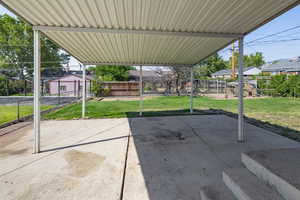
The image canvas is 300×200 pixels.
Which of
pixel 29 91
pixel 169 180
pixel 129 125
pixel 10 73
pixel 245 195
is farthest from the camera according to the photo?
pixel 10 73

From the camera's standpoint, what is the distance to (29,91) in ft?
70.1

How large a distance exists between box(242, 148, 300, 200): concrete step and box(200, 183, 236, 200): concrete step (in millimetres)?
376

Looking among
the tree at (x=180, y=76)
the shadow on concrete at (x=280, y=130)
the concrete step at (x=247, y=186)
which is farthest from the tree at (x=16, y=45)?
the concrete step at (x=247, y=186)

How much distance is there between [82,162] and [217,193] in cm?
207

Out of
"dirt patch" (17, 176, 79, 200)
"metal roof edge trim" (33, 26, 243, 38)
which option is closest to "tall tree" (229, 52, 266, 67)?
"metal roof edge trim" (33, 26, 243, 38)

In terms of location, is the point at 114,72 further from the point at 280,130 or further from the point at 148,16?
the point at 148,16

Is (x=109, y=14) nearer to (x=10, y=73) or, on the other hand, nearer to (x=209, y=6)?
(x=209, y=6)

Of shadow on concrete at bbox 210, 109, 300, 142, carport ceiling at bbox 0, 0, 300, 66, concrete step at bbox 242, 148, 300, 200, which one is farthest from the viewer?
shadow on concrete at bbox 210, 109, 300, 142

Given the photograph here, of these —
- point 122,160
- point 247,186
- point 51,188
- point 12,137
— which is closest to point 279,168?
point 247,186

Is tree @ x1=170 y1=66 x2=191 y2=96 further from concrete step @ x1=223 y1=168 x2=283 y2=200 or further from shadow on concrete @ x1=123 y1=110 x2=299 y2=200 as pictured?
concrete step @ x1=223 y1=168 x2=283 y2=200

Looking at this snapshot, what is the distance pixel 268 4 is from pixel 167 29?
1.61 m

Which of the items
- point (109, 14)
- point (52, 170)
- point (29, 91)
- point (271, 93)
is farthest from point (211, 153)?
point (29, 91)

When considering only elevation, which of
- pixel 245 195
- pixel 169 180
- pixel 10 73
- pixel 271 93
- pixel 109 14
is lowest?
pixel 169 180

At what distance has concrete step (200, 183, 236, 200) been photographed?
67.5 inches
